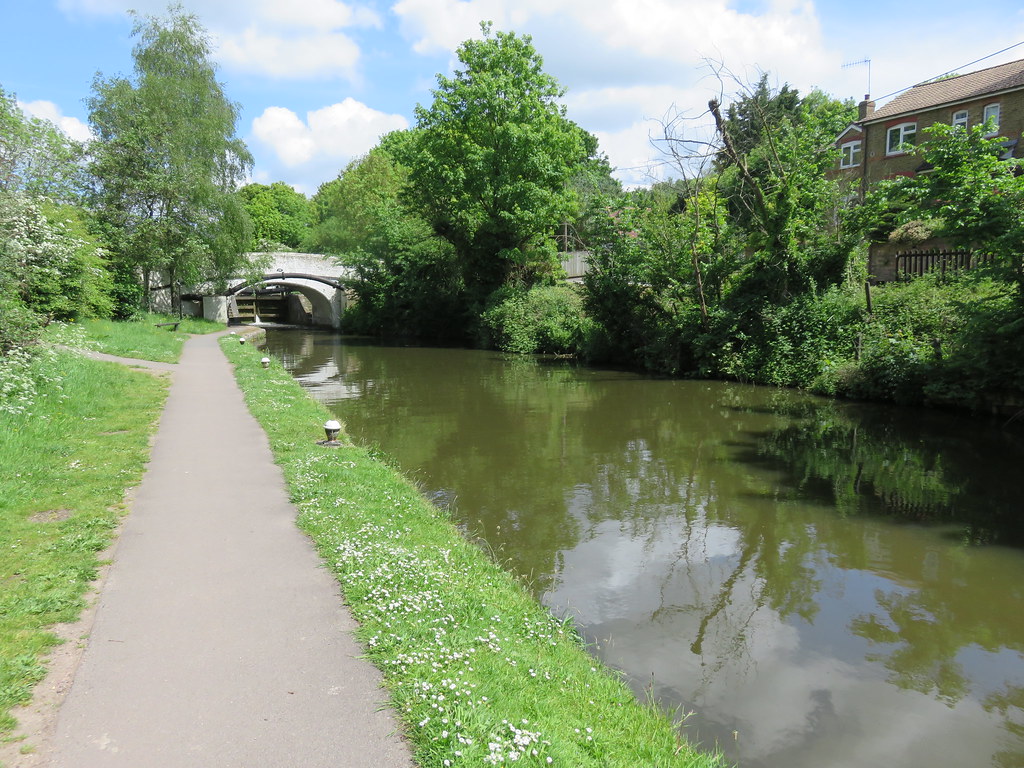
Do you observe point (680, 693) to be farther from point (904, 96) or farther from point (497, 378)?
point (904, 96)

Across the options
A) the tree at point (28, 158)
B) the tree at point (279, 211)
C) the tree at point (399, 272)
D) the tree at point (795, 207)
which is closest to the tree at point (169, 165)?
the tree at point (28, 158)

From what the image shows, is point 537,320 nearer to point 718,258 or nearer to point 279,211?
point 718,258

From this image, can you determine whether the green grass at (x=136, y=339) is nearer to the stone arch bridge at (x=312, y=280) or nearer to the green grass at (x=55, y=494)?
the green grass at (x=55, y=494)

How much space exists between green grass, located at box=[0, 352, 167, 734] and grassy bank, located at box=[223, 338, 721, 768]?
174 cm

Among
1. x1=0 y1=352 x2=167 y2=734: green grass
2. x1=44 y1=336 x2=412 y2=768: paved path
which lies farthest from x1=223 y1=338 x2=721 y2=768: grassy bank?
x1=0 y1=352 x2=167 y2=734: green grass

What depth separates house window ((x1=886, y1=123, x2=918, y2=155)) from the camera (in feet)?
103

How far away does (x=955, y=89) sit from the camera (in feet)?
100

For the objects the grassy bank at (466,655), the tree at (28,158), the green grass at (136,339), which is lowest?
the grassy bank at (466,655)

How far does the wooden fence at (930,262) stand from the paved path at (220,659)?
16.8 metres

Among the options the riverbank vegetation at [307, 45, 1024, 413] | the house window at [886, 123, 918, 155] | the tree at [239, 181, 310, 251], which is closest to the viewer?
the riverbank vegetation at [307, 45, 1024, 413]

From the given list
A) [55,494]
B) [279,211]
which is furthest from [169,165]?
[279,211]

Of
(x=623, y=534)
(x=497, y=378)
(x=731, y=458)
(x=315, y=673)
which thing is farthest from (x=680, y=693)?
(x=497, y=378)

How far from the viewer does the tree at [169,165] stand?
28.2 m

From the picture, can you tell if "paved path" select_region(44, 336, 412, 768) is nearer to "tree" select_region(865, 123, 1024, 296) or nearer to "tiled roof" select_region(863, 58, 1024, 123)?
"tree" select_region(865, 123, 1024, 296)
